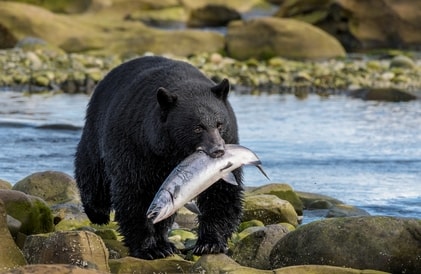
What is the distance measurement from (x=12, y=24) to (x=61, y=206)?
17.8 meters

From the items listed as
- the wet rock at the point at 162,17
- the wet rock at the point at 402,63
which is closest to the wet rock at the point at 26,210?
the wet rock at the point at 402,63

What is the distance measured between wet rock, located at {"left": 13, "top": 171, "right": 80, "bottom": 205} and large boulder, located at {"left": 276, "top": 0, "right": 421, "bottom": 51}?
1919cm

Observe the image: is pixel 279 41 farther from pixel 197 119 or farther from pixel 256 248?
pixel 197 119

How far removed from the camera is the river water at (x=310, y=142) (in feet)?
32.9

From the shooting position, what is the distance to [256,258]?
619 centimetres

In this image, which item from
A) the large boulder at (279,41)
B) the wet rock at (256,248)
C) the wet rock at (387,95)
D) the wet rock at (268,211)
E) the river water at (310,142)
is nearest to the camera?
the wet rock at (256,248)

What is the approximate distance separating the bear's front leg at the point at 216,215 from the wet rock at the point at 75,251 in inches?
36.3

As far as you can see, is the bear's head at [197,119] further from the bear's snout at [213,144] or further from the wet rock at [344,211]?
the wet rock at [344,211]

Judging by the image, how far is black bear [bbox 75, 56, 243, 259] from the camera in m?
5.86

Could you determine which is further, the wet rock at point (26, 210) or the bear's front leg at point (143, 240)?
the wet rock at point (26, 210)

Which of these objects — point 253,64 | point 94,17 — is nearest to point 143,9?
point 94,17

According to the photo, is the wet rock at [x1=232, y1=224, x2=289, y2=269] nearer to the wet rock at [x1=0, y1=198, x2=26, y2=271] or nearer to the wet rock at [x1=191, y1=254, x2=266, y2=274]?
the wet rock at [x1=191, y1=254, x2=266, y2=274]

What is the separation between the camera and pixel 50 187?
8.44 m

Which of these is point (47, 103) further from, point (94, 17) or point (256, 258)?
point (94, 17)
